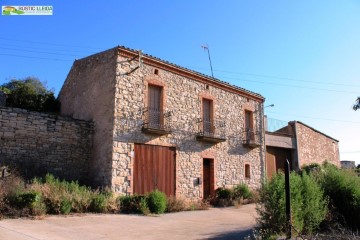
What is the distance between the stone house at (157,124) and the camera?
13414 millimetres

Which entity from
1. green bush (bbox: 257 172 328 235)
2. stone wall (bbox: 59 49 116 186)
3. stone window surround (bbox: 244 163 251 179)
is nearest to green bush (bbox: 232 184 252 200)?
stone window surround (bbox: 244 163 251 179)

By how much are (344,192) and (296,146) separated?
14.9m

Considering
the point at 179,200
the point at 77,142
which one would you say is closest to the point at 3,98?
the point at 77,142

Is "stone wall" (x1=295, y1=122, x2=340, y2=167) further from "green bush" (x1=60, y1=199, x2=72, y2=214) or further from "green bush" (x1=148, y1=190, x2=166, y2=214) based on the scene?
"green bush" (x1=60, y1=199, x2=72, y2=214)

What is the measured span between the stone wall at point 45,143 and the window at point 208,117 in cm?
549

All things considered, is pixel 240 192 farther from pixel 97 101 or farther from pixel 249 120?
pixel 97 101

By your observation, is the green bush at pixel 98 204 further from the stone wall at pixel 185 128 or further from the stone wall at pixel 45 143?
the stone wall at pixel 45 143

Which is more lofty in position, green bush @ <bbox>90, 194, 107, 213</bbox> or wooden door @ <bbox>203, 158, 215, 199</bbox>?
wooden door @ <bbox>203, 158, 215, 199</bbox>

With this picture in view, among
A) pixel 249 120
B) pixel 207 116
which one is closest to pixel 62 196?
pixel 207 116

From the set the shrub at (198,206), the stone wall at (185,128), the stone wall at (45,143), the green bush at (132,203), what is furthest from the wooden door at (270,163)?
the stone wall at (45,143)

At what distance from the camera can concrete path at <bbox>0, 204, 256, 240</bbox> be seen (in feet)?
24.5

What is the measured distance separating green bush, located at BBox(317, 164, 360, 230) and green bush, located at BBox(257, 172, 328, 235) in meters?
0.90

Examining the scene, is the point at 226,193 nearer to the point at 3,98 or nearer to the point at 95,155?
the point at 95,155

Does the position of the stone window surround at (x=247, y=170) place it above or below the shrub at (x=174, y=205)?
above
